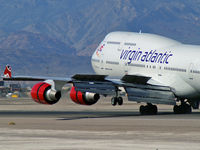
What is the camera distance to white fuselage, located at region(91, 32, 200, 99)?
5631cm

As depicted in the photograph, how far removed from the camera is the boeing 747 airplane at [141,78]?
2162 inches

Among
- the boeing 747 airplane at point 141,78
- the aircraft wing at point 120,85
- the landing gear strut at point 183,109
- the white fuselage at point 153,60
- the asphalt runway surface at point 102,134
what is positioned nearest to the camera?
the asphalt runway surface at point 102,134

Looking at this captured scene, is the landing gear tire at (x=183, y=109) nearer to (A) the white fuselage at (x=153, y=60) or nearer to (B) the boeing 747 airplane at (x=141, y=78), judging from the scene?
(B) the boeing 747 airplane at (x=141, y=78)

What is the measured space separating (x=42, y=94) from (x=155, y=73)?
9.63m

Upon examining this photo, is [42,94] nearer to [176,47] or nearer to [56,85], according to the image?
[56,85]

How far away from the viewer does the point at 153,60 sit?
59125 millimetres

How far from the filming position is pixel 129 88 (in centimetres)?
5662

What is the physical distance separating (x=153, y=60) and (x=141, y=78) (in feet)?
7.84

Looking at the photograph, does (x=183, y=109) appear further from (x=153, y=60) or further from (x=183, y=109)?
(x=153, y=60)

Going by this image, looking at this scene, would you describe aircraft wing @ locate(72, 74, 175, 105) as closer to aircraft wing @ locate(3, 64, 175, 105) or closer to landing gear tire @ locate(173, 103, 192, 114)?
aircraft wing @ locate(3, 64, 175, 105)

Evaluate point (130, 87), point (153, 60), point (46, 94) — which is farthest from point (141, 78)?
point (46, 94)

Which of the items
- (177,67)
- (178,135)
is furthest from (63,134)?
(177,67)

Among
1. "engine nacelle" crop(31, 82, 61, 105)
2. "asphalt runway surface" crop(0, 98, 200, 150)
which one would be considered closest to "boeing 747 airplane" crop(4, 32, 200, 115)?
"engine nacelle" crop(31, 82, 61, 105)

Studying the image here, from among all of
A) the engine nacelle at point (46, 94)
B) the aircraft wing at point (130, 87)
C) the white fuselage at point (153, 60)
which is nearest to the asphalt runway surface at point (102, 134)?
the aircraft wing at point (130, 87)
